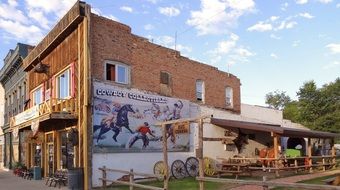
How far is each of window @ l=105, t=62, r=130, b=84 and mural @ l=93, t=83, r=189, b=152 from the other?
0.59 m

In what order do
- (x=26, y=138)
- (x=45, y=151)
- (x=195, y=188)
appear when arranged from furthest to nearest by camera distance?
(x=26, y=138) → (x=45, y=151) → (x=195, y=188)

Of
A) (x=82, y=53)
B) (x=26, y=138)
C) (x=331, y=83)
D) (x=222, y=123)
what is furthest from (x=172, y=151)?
(x=331, y=83)

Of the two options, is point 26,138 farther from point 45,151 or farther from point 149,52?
point 149,52

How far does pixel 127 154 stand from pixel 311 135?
12.1 metres

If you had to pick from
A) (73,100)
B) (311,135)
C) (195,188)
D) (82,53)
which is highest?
(82,53)

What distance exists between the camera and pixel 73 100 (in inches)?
824

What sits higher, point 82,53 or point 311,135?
point 82,53

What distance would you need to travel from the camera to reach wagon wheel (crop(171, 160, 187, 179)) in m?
22.5

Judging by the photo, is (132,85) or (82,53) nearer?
(82,53)

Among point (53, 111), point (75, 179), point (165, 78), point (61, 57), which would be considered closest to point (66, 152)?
point (53, 111)

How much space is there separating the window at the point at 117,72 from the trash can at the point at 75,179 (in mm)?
4806

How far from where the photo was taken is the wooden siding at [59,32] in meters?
Result: 20.2

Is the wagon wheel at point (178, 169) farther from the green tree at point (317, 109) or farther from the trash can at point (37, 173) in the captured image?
the green tree at point (317, 109)

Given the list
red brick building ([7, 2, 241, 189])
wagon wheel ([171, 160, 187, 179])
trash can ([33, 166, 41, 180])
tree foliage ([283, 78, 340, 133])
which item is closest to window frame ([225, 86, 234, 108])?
Result: red brick building ([7, 2, 241, 189])
